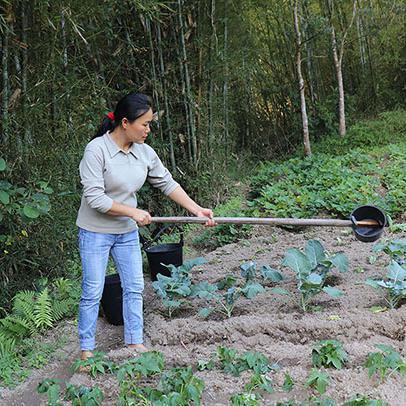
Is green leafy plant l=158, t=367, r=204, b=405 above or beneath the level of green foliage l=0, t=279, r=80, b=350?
above

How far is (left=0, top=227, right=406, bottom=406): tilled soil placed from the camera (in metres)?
2.37

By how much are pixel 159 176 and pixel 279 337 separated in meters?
1.05

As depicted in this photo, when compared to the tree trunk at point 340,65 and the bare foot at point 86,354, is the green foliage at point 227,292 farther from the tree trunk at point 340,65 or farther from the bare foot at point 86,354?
the tree trunk at point 340,65

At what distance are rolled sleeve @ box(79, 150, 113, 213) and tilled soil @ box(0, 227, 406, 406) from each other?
0.78m

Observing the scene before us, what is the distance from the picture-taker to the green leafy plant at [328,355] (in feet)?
8.12

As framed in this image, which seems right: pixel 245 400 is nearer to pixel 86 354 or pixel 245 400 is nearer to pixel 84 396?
pixel 84 396

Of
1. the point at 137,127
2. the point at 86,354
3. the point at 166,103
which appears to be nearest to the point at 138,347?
the point at 86,354

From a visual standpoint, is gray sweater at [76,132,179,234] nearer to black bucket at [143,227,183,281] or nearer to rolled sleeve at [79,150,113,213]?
rolled sleeve at [79,150,113,213]

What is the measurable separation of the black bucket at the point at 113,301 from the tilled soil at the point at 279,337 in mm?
60

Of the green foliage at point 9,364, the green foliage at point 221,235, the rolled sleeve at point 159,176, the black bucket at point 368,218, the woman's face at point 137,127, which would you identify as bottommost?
the green foliage at point 221,235

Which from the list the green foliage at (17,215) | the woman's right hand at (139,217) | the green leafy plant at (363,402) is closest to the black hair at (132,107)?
the woman's right hand at (139,217)

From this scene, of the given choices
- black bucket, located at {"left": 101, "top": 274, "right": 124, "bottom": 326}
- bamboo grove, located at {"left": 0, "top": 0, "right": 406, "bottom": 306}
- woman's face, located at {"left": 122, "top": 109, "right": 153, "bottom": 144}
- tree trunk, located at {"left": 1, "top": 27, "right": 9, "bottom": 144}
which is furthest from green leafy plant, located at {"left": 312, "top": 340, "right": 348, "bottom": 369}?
tree trunk, located at {"left": 1, "top": 27, "right": 9, "bottom": 144}

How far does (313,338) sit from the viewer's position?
2.84 metres

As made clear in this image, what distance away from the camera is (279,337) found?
9.50 ft
